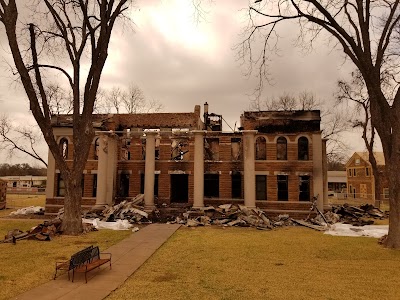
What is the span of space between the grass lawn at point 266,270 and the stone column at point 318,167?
25.6 feet

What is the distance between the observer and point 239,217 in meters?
21.5

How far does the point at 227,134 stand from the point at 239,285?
59.1ft

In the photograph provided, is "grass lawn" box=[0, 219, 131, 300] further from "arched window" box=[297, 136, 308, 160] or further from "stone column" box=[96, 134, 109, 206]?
"arched window" box=[297, 136, 308, 160]

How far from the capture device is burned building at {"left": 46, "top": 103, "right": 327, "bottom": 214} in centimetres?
2423

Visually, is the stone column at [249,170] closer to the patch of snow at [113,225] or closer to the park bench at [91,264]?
the patch of snow at [113,225]

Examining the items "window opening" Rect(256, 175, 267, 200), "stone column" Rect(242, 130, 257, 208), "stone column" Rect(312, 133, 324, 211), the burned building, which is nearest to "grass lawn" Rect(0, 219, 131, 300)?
the burned building

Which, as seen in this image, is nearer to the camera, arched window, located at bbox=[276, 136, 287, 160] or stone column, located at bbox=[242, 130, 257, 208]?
stone column, located at bbox=[242, 130, 257, 208]

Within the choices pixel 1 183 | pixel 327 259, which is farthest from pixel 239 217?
pixel 1 183

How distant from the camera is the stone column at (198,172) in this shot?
23500 millimetres

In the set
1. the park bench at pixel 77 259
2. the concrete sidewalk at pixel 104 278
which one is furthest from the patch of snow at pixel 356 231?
the park bench at pixel 77 259

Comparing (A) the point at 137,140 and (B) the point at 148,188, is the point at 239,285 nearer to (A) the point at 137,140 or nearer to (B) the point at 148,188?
(B) the point at 148,188

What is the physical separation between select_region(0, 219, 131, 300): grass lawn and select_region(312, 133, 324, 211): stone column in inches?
572

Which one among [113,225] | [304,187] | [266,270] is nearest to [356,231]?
[304,187]

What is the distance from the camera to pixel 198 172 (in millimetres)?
23750
